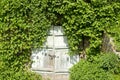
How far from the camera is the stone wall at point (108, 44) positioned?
6.62 meters

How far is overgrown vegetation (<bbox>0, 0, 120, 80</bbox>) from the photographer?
7559 millimetres

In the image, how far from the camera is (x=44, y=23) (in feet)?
25.6

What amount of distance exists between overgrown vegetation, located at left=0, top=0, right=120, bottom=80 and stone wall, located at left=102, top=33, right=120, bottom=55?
0.17m

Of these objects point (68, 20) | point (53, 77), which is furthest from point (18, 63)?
point (68, 20)

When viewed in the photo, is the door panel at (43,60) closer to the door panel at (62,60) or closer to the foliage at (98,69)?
the door panel at (62,60)

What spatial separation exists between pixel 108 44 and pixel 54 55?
1.76 m

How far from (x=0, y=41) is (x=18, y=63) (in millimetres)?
815

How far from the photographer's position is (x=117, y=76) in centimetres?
606

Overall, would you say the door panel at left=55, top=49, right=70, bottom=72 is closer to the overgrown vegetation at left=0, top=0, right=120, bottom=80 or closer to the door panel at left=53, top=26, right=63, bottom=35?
the overgrown vegetation at left=0, top=0, right=120, bottom=80

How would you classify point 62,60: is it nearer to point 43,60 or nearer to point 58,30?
point 43,60

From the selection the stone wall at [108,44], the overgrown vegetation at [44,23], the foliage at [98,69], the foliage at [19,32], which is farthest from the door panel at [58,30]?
the stone wall at [108,44]

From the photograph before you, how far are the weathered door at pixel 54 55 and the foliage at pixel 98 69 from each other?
0.41 m

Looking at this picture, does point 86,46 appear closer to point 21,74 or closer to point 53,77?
point 53,77

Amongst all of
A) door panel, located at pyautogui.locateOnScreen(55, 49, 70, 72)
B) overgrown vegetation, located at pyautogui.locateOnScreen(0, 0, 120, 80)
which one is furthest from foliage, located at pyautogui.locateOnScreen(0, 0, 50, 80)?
door panel, located at pyautogui.locateOnScreen(55, 49, 70, 72)
